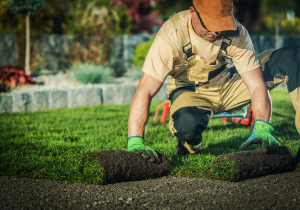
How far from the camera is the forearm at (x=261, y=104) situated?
311 centimetres

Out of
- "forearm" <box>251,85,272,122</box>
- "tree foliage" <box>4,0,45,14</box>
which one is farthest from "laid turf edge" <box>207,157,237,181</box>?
"tree foliage" <box>4,0,45,14</box>

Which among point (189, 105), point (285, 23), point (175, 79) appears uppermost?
point (285, 23)

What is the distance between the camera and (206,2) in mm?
3023

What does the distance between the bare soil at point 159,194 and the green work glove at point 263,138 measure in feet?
0.90

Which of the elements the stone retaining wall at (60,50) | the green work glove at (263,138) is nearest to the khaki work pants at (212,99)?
the green work glove at (263,138)

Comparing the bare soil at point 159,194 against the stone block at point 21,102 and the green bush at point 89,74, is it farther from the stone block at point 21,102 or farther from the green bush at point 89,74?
the green bush at point 89,74

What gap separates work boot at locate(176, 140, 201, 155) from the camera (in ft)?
11.3

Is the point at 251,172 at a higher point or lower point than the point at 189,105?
lower

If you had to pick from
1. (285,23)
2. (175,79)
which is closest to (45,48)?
(175,79)

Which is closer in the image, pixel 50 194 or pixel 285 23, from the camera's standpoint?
pixel 50 194

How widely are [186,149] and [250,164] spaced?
35.5 inches

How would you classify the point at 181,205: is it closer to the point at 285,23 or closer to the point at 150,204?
the point at 150,204

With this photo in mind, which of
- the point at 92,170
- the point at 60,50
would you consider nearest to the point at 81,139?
the point at 92,170

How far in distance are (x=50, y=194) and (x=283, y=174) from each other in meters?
1.96
